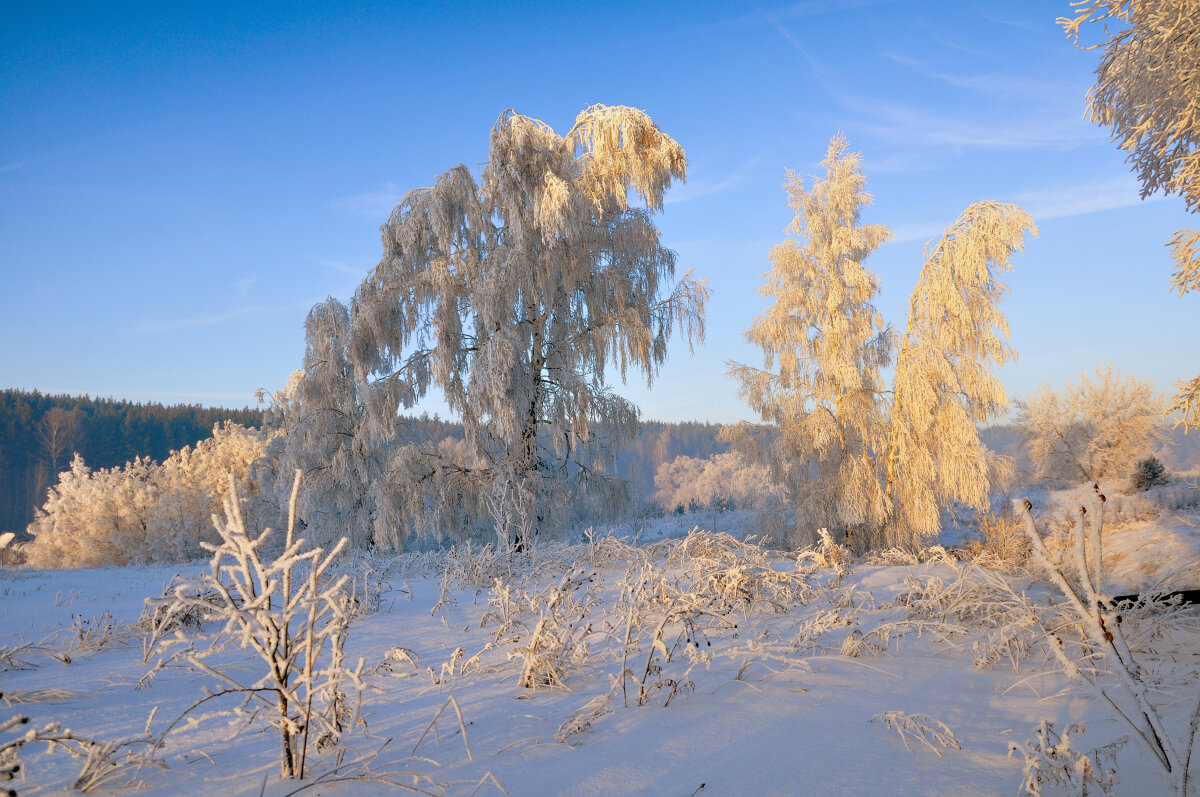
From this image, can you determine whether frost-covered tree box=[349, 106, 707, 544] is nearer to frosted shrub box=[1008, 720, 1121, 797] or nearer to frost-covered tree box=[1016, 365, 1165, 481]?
frosted shrub box=[1008, 720, 1121, 797]

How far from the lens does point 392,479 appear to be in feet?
36.9

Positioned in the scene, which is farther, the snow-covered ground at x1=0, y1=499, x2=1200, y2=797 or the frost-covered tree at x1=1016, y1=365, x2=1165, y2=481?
the frost-covered tree at x1=1016, y1=365, x2=1165, y2=481

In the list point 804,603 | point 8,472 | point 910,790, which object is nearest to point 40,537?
point 804,603

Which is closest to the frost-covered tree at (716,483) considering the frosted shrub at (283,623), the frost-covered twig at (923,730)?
the frost-covered twig at (923,730)

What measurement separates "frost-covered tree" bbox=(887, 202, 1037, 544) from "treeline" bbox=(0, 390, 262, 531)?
198 ft

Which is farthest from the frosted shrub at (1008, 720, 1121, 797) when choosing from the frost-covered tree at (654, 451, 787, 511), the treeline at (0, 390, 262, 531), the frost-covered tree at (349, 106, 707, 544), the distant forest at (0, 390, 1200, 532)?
the treeline at (0, 390, 262, 531)

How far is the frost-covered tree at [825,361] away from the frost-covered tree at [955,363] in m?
0.87

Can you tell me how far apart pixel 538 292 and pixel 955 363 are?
7.33 m

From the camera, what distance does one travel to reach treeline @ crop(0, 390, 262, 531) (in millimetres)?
53031

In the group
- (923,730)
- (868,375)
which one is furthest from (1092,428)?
(923,730)

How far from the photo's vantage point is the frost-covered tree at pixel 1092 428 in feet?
61.9

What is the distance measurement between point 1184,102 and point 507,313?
8452mm

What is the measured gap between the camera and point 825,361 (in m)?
12.5

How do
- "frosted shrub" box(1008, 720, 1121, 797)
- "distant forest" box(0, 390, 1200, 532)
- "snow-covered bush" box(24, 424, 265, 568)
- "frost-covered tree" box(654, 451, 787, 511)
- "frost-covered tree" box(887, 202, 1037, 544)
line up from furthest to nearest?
"distant forest" box(0, 390, 1200, 532) → "frost-covered tree" box(654, 451, 787, 511) → "snow-covered bush" box(24, 424, 265, 568) → "frost-covered tree" box(887, 202, 1037, 544) → "frosted shrub" box(1008, 720, 1121, 797)
